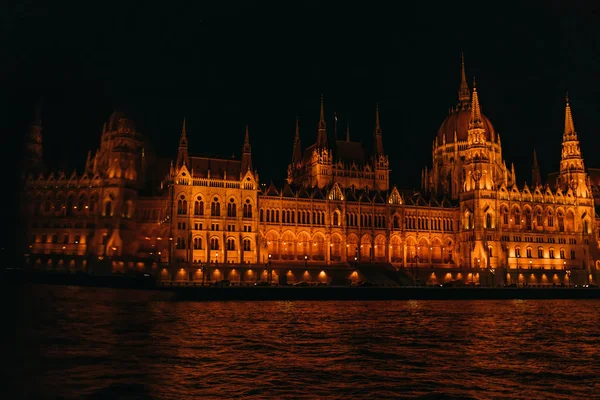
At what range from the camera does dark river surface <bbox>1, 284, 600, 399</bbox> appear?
27.6 metres

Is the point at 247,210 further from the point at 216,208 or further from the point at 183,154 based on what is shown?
the point at 183,154

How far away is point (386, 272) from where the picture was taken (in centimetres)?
10831

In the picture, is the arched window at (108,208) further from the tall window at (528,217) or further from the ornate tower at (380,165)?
the tall window at (528,217)

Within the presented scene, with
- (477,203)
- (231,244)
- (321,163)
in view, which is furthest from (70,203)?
(477,203)

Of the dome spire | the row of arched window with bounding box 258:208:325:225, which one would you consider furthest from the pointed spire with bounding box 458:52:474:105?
the row of arched window with bounding box 258:208:325:225

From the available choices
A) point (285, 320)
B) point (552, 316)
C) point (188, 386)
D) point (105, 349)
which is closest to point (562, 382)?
point (188, 386)

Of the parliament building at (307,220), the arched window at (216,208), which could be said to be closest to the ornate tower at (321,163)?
the parliament building at (307,220)

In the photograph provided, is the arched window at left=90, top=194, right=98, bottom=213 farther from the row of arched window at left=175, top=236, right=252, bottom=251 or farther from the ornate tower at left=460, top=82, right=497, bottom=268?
the ornate tower at left=460, top=82, right=497, bottom=268

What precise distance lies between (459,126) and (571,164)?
24.7 m

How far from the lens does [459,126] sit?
148 m

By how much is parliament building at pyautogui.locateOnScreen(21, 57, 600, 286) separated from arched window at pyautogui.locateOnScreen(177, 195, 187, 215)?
222mm

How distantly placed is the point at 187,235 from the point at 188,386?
7608 centimetres

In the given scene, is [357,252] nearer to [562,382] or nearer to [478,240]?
[478,240]

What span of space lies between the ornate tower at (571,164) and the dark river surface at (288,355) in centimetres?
7832
